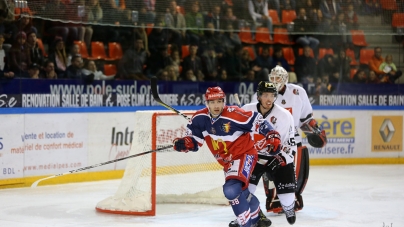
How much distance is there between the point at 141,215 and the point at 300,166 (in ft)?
5.04

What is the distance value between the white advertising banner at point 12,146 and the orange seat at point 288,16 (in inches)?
168

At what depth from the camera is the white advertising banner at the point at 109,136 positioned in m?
9.32

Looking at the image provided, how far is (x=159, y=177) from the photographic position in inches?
300

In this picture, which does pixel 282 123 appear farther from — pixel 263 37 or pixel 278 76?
pixel 263 37

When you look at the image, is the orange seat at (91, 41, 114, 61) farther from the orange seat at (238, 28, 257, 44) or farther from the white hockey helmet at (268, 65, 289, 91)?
the white hockey helmet at (268, 65, 289, 91)

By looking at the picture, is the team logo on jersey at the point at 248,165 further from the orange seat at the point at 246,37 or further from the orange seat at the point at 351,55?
the orange seat at the point at 351,55

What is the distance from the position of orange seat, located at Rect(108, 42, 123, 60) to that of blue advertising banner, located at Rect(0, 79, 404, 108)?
0.41 metres

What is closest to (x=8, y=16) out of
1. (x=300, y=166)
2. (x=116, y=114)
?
(x=116, y=114)

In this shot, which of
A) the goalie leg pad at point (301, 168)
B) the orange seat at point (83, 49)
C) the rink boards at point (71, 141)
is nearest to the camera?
the goalie leg pad at point (301, 168)

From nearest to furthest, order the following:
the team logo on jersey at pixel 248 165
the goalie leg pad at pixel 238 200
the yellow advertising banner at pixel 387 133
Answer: the goalie leg pad at pixel 238 200 → the team logo on jersey at pixel 248 165 → the yellow advertising banner at pixel 387 133

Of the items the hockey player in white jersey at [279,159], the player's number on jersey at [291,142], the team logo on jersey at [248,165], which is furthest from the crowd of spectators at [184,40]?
the team logo on jersey at [248,165]

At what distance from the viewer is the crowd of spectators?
8.99 m

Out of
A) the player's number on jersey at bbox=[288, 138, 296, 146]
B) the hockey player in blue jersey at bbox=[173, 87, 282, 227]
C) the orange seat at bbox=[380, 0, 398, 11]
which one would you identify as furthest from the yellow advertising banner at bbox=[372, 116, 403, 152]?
the hockey player in blue jersey at bbox=[173, 87, 282, 227]

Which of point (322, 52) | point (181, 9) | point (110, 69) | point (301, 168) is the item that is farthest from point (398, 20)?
point (301, 168)
